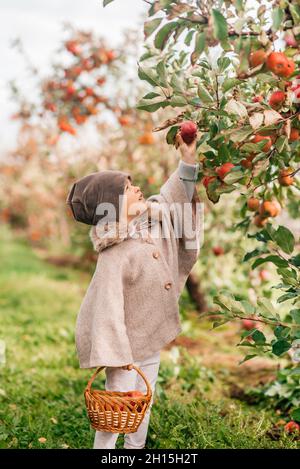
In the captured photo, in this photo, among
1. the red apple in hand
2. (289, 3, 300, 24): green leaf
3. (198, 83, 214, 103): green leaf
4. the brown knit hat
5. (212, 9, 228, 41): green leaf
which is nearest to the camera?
(212, 9, 228, 41): green leaf

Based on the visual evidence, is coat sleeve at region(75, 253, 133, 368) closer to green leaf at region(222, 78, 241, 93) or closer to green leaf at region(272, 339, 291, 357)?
green leaf at region(272, 339, 291, 357)

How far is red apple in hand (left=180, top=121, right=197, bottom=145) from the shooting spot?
214 centimetres

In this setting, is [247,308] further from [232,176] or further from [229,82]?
[229,82]

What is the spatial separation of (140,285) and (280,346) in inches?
23.7

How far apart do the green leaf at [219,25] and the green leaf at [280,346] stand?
1007mm

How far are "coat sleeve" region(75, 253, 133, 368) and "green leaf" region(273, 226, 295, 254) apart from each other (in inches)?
23.6

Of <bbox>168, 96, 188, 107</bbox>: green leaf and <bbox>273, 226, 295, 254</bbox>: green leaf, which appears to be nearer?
<bbox>168, 96, 188, 107</bbox>: green leaf

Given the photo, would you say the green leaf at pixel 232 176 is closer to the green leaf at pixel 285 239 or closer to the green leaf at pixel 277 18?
the green leaf at pixel 285 239

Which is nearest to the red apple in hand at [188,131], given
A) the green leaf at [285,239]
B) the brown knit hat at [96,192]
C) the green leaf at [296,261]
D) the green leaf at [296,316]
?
the brown knit hat at [96,192]

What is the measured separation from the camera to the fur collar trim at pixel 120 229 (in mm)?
2262

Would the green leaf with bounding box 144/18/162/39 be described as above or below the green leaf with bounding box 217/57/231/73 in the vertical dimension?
above

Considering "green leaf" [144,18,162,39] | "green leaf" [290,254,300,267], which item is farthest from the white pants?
"green leaf" [144,18,162,39]

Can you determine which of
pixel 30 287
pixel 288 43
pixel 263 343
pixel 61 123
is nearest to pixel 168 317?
pixel 263 343
